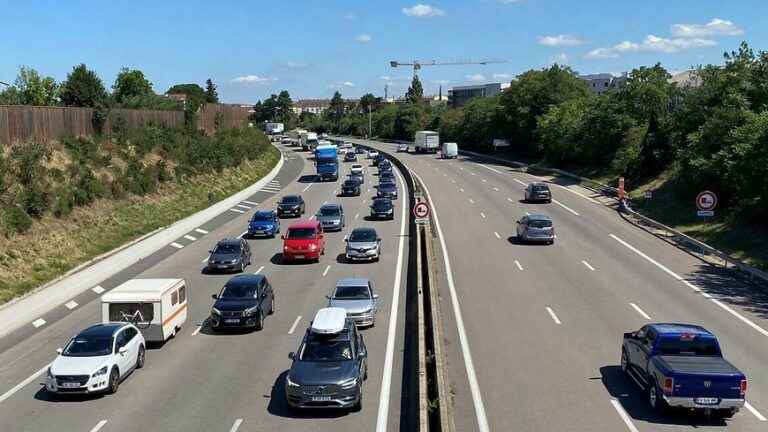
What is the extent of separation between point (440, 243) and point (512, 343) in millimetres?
18053

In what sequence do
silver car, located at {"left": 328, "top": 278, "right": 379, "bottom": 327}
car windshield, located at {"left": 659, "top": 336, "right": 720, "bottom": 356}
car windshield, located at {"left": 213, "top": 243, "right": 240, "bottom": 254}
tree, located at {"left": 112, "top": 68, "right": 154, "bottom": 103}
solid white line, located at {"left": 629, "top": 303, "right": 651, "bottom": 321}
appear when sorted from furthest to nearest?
tree, located at {"left": 112, "top": 68, "right": 154, "bottom": 103}
car windshield, located at {"left": 213, "top": 243, "right": 240, "bottom": 254}
solid white line, located at {"left": 629, "top": 303, "right": 651, "bottom": 321}
silver car, located at {"left": 328, "top": 278, "right": 379, "bottom": 327}
car windshield, located at {"left": 659, "top": 336, "right": 720, "bottom": 356}

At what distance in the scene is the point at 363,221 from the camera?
4709 cm

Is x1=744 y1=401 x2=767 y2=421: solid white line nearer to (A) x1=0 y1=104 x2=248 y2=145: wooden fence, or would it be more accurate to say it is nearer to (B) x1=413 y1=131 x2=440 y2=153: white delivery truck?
(A) x1=0 y1=104 x2=248 y2=145: wooden fence

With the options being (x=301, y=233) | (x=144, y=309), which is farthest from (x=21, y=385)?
(x=301, y=233)

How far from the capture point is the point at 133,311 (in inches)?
815

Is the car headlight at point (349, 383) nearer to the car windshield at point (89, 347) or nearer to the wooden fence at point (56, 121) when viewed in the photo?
the car windshield at point (89, 347)

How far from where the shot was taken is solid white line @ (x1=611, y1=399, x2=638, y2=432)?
14398 mm

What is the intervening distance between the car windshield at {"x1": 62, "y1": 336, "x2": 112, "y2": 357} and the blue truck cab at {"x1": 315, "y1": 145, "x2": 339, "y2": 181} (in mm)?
56314

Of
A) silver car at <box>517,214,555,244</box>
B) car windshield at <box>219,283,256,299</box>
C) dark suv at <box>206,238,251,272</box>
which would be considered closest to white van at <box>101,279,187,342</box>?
car windshield at <box>219,283,256,299</box>

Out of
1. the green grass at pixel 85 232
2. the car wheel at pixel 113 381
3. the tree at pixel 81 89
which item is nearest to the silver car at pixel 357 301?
the car wheel at pixel 113 381

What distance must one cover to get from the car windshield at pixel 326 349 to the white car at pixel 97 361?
447cm

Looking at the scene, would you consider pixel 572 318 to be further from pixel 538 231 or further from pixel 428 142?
pixel 428 142

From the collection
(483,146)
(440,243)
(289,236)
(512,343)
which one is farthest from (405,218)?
(483,146)

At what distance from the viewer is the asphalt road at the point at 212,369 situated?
49.4ft
